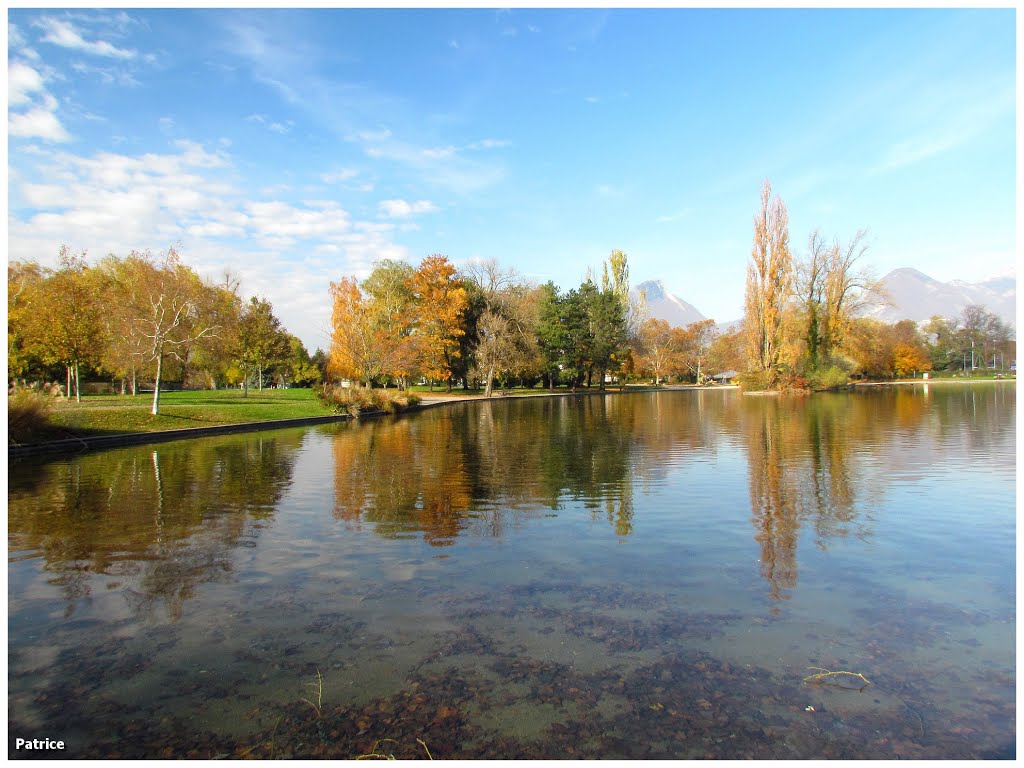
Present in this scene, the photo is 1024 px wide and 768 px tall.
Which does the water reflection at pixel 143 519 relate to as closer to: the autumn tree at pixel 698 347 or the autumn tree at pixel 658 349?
the autumn tree at pixel 658 349

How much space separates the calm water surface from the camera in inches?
136

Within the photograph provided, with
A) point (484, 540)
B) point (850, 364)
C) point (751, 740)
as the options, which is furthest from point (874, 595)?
point (850, 364)

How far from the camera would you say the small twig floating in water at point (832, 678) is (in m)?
3.87

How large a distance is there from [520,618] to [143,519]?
6.69 meters

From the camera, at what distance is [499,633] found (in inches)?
184

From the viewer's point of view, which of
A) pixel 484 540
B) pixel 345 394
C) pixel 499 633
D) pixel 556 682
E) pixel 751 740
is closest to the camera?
pixel 751 740

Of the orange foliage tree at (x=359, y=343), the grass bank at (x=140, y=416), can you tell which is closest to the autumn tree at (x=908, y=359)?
the orange foliage tree at (x=359, y=343)

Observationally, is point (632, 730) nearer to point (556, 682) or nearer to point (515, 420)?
point (556, 682)

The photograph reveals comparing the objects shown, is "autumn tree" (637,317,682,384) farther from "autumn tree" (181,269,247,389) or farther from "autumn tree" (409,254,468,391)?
"autumn tree" (181,269,247,389)

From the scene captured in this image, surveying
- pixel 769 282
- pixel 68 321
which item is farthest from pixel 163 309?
pixel 769 282

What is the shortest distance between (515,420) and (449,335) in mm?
26080

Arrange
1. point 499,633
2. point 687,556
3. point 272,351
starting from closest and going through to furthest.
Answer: point 499,633 → point 687,556 → point 272,351

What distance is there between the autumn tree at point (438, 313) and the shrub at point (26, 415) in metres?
31.6

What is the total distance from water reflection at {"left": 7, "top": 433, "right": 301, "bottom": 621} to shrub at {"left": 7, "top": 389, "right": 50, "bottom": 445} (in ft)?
8.20
